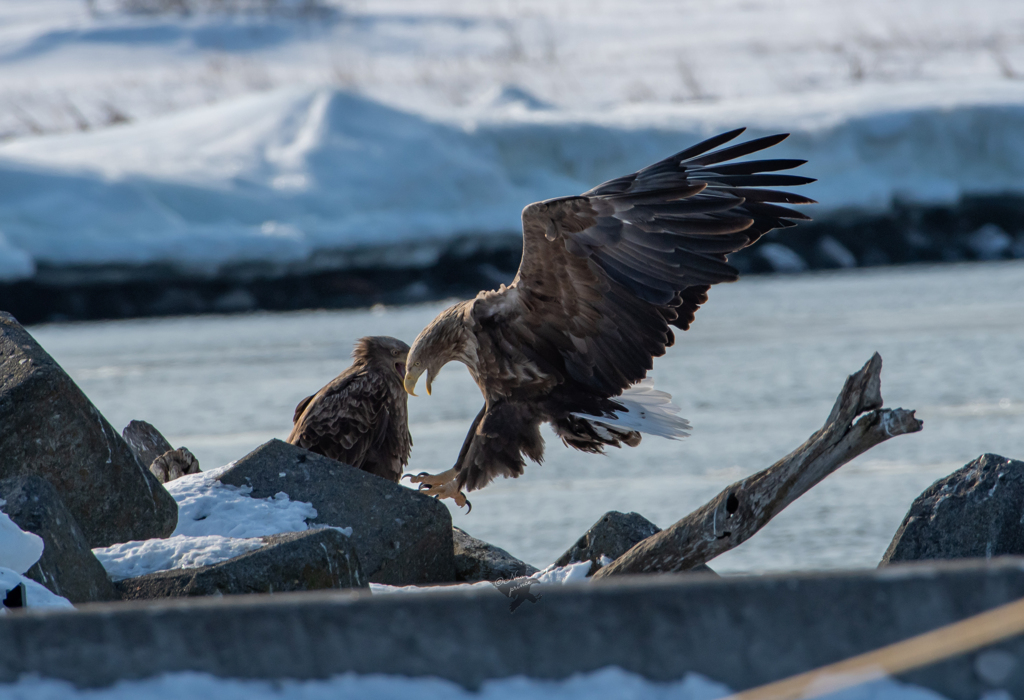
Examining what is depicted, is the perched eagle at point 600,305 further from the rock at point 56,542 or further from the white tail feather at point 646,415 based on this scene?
the rock at point 56,542

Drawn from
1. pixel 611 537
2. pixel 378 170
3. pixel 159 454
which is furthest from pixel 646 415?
pixel 378 170

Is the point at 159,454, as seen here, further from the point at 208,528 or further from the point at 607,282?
the point at 607,282

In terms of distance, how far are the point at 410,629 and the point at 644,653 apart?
0.30 metres

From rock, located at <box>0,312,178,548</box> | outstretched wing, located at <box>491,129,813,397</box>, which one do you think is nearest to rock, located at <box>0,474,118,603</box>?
rock, located at <box>0,312,178,548</box>

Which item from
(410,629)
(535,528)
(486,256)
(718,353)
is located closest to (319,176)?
(486,256)

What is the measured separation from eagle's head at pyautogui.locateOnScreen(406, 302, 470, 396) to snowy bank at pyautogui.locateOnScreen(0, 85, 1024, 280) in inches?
440

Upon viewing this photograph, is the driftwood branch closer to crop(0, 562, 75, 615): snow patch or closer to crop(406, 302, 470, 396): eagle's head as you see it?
crop(406, 302, 470, 396): eagle's head

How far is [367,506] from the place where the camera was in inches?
132

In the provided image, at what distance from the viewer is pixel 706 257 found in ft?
11.0

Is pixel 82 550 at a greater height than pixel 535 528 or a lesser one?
greater

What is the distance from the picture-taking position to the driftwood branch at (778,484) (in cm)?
242

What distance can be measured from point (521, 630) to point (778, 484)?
1.19m

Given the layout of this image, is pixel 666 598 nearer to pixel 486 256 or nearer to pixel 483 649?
pixel 483 649

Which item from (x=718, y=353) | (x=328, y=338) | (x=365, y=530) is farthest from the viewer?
(x=328, y=338)
